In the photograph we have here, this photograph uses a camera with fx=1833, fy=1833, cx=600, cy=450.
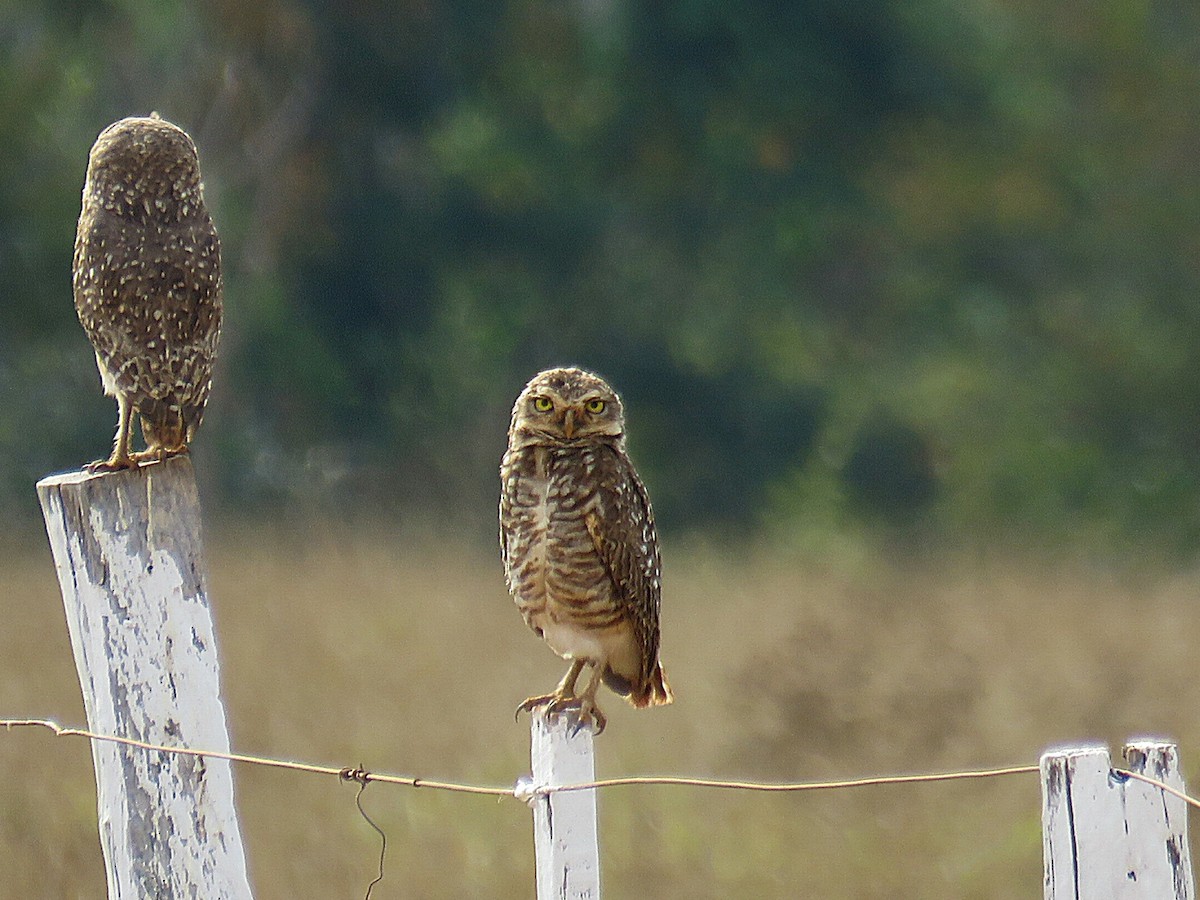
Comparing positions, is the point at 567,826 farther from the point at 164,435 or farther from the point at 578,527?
the point at 164,435

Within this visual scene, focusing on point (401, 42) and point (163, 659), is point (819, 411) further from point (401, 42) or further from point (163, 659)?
point (163, 659)

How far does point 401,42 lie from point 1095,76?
7786 millimetres

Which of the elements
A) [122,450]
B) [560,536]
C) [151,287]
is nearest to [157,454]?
[122,450]

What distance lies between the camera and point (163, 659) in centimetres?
289

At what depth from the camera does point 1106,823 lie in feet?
7.01

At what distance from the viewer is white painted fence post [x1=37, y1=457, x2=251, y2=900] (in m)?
2.87

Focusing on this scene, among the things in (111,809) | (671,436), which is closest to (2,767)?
(111,809)


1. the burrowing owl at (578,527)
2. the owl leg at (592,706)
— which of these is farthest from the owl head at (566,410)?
the owl leg at (592,706)

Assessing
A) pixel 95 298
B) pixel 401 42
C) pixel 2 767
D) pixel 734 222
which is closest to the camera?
pixel 95 298

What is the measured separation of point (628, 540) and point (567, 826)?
1227 mm

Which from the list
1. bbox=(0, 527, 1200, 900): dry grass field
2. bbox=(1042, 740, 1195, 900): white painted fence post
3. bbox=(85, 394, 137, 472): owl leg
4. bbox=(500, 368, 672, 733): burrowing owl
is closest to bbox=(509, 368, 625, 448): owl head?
bbox=(500, 368, 672, 733): burrowing owl

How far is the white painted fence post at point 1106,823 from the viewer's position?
2.13m

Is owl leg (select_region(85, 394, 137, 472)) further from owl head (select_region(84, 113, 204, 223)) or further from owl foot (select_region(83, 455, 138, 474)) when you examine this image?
owl head (select_region(84, 113, 204, 223))

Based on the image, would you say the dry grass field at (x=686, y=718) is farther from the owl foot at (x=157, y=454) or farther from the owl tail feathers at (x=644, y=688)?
the owl tail feathers at (x=644, y=688)
